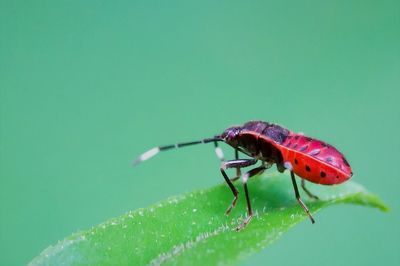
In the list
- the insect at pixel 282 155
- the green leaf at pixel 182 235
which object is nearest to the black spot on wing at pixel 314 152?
the insect at pixel 282 155

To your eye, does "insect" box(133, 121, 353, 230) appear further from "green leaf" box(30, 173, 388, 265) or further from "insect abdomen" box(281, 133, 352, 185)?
"green leaf" box(30, 173, 388, 265)

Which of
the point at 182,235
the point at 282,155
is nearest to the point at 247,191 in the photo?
the point at 282,155

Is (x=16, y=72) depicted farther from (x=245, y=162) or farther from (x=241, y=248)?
(x=241, y=248)

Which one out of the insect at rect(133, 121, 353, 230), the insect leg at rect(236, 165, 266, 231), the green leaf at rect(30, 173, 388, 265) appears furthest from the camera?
the insect at rect(133, 121, 353, 230)

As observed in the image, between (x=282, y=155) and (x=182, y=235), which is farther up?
(x=282, y=155)

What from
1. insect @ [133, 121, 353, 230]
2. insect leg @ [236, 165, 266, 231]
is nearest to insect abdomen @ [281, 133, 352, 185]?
insect @ [133, 121, 353, 230]

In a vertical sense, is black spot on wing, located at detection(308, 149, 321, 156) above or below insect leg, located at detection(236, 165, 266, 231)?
above

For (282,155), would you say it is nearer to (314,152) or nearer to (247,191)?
(314,152)
